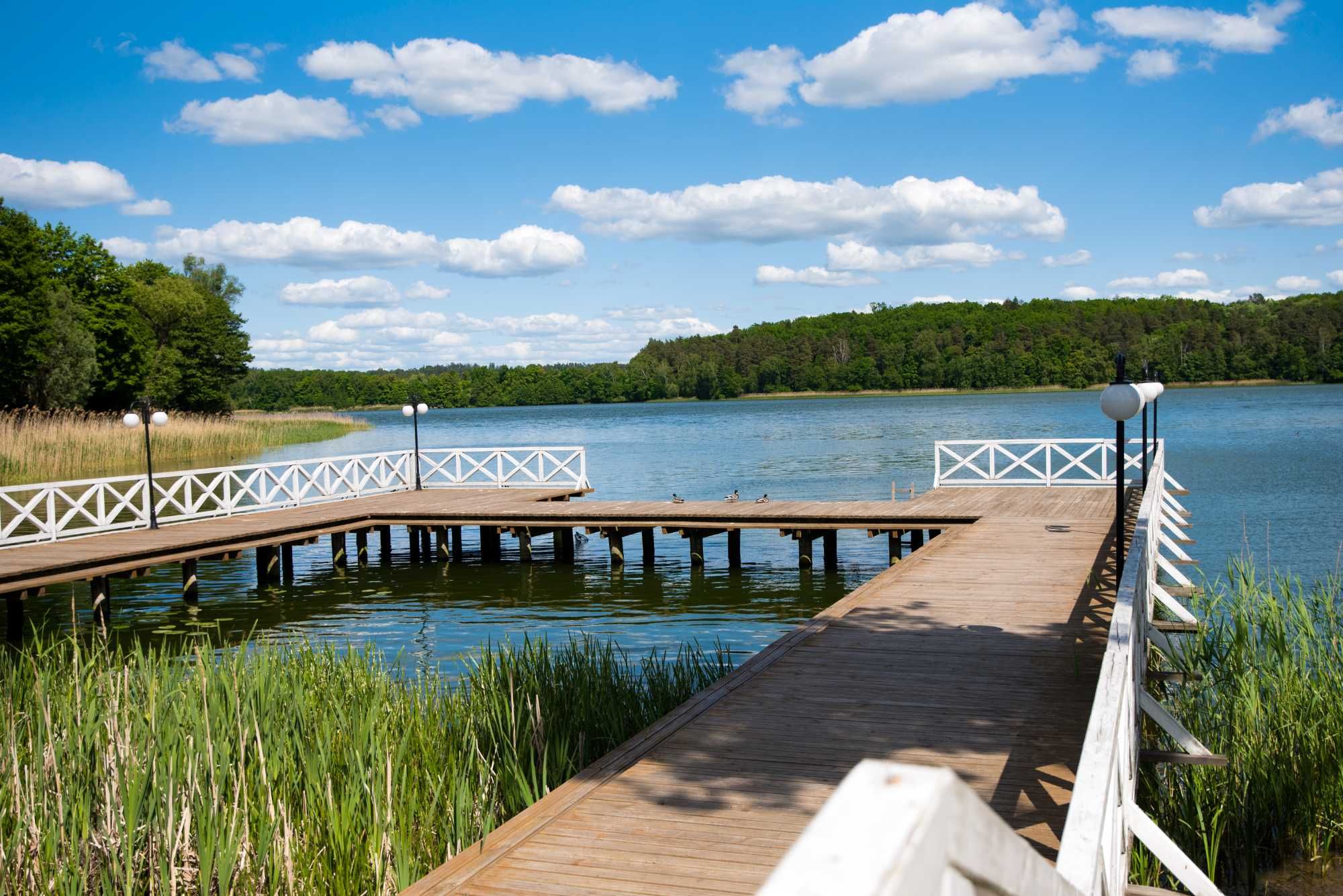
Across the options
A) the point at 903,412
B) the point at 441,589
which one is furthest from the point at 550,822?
the point at 903,412

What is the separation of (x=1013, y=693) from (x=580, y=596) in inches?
407

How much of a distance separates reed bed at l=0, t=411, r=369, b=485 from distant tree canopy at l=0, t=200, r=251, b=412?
1.75m

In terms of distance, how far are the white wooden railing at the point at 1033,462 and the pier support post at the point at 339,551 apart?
10.2 m

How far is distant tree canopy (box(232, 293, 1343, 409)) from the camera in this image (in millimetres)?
95125

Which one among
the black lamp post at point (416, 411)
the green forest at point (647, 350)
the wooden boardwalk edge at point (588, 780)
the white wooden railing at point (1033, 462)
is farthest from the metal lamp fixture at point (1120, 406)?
the green forest at point (647, 350)

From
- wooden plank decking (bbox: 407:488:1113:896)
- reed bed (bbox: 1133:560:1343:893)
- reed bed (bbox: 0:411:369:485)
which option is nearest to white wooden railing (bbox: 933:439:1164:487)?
wooden plank decking (bbox: 407:488:1113:896)

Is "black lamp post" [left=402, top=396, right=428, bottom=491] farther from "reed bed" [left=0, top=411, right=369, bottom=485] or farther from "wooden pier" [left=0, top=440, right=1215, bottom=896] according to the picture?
"reed bed" [left=0, top=411, right=369, bottom=485]

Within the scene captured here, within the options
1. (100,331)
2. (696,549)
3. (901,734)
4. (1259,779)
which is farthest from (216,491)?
(1259,779)

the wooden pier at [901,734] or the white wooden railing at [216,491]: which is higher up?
the white wooden railing at [216,491]

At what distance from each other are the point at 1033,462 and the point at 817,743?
3444 centimetres

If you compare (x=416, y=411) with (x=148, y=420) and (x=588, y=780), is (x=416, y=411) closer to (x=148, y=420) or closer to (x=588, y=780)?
(x=148, y=420)

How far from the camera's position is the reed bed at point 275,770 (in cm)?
420

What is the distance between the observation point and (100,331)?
5009cm

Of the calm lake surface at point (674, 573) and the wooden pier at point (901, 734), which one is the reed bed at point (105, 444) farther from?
the wooden pier at point (901, 734)
